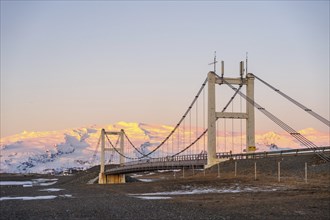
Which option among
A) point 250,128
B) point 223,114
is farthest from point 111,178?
point 250,128

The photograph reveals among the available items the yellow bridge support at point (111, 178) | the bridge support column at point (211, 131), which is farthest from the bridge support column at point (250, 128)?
the yellow bridge support at point (111, 178)

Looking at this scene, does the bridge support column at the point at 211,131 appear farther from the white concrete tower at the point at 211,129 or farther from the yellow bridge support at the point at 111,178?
the yellow bridge support at the point at 111,178

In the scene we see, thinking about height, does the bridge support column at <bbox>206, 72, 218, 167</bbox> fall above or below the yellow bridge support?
above

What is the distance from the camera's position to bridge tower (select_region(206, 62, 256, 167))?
195 ft

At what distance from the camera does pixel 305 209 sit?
22641mm

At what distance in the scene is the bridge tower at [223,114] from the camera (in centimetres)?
5944

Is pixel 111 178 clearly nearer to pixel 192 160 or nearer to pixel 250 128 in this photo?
pixel 192 160

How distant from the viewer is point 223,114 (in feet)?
199

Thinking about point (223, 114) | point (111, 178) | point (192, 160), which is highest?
point (223, 114)

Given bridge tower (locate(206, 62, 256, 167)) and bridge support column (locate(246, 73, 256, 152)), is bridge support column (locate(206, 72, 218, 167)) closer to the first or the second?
bridge tower (locate(206, 62, 256, 167))

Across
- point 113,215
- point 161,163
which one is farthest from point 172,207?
point 161,163

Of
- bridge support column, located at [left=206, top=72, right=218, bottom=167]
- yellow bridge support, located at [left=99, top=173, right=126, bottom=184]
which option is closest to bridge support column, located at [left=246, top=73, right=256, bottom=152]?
bridge support column, located at [left=206, top=72, right=218, bottom=167]

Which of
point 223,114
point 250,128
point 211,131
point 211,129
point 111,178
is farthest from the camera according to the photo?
point 111,178

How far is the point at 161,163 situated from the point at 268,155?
70.7ft
